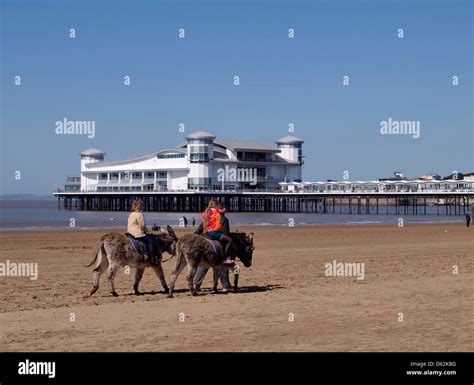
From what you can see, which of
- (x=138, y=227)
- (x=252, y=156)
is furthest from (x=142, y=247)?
(x=252, y=156)

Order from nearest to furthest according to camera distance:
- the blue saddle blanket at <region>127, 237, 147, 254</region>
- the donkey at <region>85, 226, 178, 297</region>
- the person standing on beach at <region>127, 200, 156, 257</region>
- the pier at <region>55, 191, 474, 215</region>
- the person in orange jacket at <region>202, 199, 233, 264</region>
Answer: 1. the donkey at <region>85, 226, 178, 297</region>
2. the blue saddle blanket at <region>127, 237, 147, 254</region>
3. the person standing on beach at <region>127, 200, 156, 257</region>
4. the person in orange jacket at <region>202, 199, 233, 264</region>
5. the pier at <region>55, 191, 474, 215</region>

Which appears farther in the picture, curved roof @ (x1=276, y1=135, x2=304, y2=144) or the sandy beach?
curved roof @ (x1=276, y1=135, x2=304, y2=144)

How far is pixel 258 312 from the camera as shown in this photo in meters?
12.9

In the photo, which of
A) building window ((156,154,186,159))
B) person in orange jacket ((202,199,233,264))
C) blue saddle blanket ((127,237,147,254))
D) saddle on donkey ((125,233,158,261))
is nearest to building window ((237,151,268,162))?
building window ((156,154,186,159))

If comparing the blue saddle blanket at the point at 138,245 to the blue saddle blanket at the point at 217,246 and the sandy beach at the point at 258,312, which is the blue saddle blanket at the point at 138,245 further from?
the blue saddle blanket at the point at 217,246

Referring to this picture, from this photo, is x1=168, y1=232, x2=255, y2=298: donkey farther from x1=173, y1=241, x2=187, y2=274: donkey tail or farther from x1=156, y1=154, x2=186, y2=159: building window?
x1=156, y1=154, x2=186, y2=159: building window

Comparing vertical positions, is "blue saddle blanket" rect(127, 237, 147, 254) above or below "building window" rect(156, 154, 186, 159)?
below

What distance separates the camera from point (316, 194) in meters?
110

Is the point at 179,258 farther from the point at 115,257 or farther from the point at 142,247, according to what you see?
the point at 115,257

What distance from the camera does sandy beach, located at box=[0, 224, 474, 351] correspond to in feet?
33.9

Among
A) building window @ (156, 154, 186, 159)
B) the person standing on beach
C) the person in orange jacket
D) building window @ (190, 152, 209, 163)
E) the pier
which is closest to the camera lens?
the person standing on beach

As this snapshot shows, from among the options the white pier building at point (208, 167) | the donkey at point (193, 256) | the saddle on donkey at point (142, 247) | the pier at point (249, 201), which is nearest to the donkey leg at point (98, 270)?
the saddle on donkey at point (142, 247)

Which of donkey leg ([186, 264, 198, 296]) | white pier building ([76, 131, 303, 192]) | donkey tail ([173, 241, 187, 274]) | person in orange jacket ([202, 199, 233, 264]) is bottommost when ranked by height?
donkey leg ([186, 264, 198, 296])
